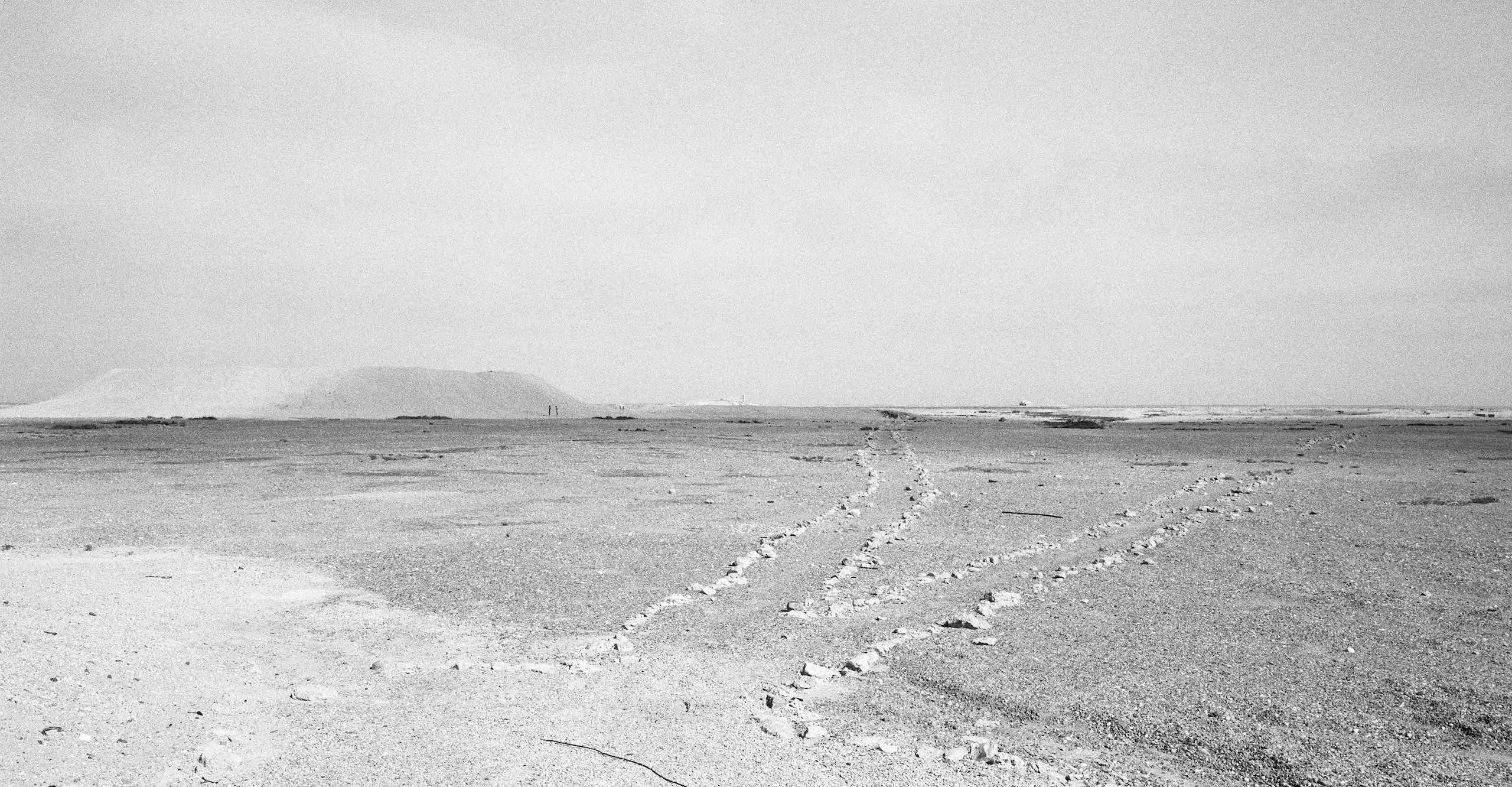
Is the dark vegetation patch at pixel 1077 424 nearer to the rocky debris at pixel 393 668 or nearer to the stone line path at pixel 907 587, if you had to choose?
the stone line path at pixel 907 587

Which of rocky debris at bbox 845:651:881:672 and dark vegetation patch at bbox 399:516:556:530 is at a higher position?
dark vegetation patch at bbox 399:516:556:530

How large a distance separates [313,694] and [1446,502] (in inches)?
803

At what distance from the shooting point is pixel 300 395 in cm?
8400

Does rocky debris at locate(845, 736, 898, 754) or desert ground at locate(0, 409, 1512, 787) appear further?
rocky debris at locate(845, 736, 898, 754)

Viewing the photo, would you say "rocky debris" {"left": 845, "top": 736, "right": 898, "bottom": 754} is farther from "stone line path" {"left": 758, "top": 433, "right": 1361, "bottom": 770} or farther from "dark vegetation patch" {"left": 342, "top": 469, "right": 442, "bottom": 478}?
"dark vegetation patch" {"left": 342, "top": 469, "right": 442, "bottom": 478}

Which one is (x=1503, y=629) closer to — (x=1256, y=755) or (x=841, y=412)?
(x=1256, y=755)

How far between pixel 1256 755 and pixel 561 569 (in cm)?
784

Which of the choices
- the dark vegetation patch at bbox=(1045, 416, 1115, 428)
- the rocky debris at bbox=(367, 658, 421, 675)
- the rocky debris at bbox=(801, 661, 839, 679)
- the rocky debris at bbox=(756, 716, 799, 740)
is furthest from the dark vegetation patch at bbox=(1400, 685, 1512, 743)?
the dark vegetation patch at bbox=(1045, 416, 1115, 428)

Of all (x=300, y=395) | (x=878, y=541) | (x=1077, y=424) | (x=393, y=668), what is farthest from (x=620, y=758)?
(x=300, y=395)

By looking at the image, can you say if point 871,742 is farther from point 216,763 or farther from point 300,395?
point 300,395

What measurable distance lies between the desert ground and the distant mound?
64.6 meters

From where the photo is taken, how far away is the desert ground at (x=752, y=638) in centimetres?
554

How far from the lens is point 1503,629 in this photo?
8.38 meters

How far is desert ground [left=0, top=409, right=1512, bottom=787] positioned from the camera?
18.2 ft
